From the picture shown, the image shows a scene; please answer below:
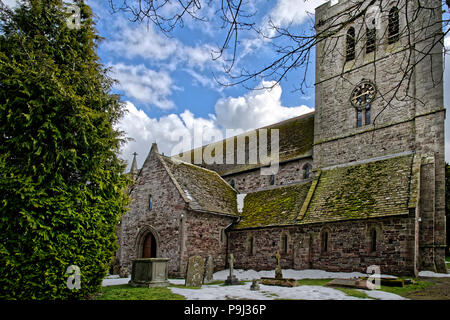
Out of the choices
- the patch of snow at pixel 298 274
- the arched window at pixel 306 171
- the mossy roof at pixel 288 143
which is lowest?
the patch of snow at pixel 298 274

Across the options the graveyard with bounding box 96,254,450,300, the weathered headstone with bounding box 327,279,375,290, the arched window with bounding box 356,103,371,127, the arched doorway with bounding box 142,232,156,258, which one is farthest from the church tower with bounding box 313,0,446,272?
the arched doorway with bounding box 142,232,156,258

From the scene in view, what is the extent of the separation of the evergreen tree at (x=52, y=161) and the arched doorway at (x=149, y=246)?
1015 cm

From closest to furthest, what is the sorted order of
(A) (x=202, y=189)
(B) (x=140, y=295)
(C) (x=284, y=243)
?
(B) (x=140, y=295)
(C) (x=284, y=243)
(A) (x=202, y=189)

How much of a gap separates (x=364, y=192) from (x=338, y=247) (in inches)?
126

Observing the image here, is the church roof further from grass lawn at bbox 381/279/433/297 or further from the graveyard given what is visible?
the graveyard

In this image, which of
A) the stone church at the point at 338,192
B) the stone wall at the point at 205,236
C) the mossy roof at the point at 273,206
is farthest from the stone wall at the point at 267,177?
the stone wall at the point at 205,236

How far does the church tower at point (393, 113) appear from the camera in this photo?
17.1 meters

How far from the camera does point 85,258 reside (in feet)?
32.7

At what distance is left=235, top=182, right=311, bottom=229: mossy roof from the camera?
→ 65.5 feet

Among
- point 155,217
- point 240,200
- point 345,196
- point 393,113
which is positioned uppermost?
point 393,113

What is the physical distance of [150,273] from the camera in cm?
1398

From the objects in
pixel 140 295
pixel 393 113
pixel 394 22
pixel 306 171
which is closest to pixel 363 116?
pixel 393 113

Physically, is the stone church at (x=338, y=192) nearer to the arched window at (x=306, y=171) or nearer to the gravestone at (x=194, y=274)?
the arched window at (x=306, y=171)

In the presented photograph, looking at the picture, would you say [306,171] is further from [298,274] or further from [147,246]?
[147,246]
